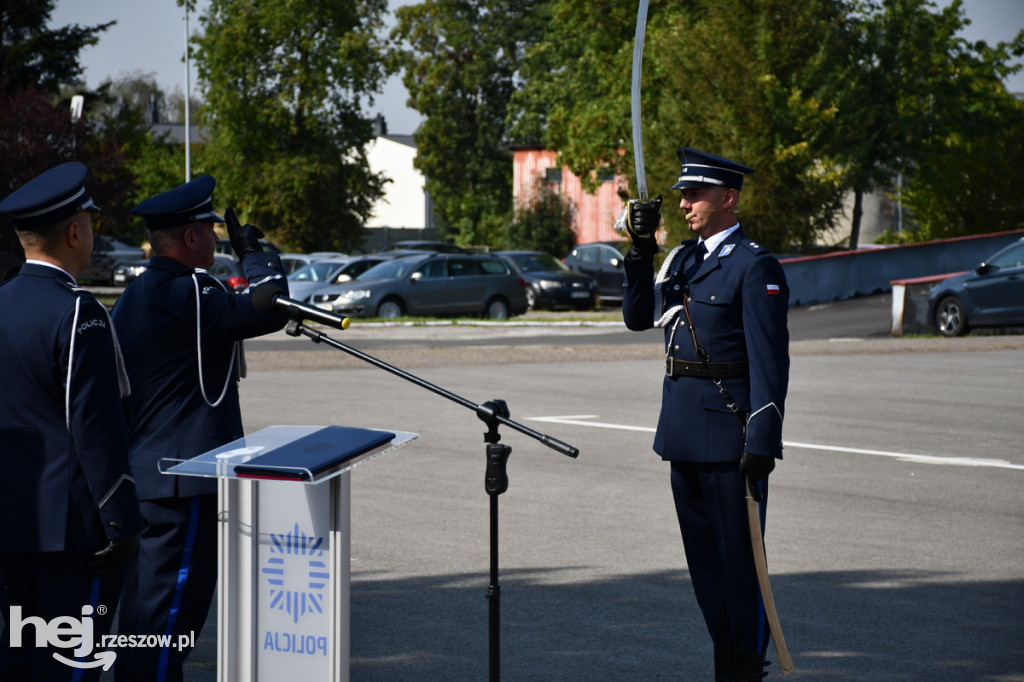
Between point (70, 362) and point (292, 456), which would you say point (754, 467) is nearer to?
point (292, 456)

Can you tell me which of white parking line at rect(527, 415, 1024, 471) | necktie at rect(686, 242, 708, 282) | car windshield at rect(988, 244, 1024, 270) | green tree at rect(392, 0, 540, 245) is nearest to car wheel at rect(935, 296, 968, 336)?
car windshield at rect(988, 244, 1024, 270)

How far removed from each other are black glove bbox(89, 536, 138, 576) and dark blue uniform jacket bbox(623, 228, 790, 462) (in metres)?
2.19

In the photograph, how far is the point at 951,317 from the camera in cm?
2372

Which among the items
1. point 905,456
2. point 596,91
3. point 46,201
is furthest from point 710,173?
point 596,91

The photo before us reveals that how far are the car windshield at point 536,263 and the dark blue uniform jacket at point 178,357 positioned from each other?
31.1 meters

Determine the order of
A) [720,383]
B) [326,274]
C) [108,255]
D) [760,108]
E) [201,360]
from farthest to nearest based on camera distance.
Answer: [108,255] → [760,108] → [326,274] → [720,383] → [201,360]

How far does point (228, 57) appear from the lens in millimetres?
54500

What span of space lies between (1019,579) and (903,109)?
97.1 ft

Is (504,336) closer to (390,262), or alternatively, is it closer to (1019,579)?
(390,262)

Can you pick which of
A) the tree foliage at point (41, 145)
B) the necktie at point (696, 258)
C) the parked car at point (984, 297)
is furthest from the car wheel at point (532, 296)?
the necktie at point (696, 258)

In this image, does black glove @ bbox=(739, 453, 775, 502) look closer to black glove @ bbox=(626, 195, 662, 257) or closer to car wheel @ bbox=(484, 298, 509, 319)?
black glove @ bbox=(626, 195, 662, 257)

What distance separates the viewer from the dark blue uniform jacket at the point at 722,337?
477 centimetres

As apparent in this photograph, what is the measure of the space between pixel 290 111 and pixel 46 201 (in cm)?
5263

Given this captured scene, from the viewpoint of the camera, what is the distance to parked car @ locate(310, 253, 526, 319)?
28.6 m
